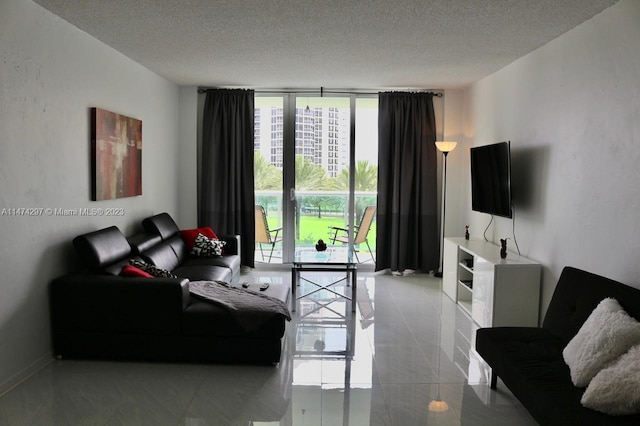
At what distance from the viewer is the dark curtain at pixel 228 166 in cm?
673

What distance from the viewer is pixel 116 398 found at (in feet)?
10.0

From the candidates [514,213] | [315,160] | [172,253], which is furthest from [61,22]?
[514,213]

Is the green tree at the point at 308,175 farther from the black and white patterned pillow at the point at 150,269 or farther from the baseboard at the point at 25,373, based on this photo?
the baseboard at the point at 25,373

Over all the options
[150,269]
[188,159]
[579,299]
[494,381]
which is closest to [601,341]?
[579,299]

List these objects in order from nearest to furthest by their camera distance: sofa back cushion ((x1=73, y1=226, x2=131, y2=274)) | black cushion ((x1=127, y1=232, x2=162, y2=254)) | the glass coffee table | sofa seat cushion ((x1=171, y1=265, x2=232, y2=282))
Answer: sofa back cushion ((x1=73, y1=226, x2=131, y2=274)) < black cushion ((x1=127, y1=232, x2=162, y2=254)) < sofa seat cushion ((x1=171, y1=265, x2=232, y2=282)) < the glass coffee table

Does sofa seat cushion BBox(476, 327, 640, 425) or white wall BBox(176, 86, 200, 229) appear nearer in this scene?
sofa seat cushion BBox(476, 327, 640, 425)

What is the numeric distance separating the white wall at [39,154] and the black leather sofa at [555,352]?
121 inches

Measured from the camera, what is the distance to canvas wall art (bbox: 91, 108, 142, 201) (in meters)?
4.26

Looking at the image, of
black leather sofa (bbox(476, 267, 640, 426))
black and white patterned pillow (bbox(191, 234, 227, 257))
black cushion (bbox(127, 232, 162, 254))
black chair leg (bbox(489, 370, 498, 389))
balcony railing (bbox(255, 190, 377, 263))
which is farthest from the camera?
balcony railing (bbox(255, 190, 377, 263))

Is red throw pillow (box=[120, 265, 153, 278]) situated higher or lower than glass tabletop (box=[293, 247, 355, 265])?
higher

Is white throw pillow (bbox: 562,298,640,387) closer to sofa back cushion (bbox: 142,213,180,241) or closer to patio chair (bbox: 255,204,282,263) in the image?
sofa back cushion (bbox: 142,213,180,241)

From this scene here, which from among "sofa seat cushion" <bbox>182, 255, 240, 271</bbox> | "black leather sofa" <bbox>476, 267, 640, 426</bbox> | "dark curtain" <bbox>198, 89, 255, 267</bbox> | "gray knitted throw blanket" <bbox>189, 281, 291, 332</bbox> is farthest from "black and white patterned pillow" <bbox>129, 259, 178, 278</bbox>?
"dark curtain" <bbox>198, 89, 255, 267</bbox>

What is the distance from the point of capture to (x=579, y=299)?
10.4ft

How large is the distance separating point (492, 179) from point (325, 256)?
6.39 feet
